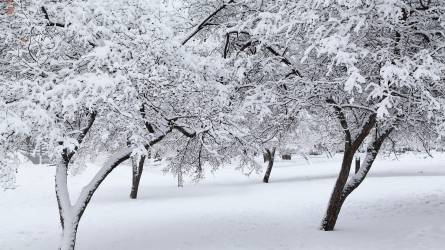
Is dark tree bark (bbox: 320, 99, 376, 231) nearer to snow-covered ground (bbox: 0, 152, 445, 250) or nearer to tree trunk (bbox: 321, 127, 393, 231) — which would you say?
tree trunk (bbox: 321, 127, 393, 231)

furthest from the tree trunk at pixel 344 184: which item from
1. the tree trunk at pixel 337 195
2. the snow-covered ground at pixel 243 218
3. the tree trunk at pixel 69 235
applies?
the tree trunk at pixel 69 235

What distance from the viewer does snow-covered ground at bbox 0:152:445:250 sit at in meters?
13.4

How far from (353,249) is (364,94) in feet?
13.3

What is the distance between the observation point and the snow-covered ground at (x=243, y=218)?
13.4m

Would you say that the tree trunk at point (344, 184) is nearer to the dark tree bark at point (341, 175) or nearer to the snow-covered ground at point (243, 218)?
the dark tree bark at point (341, 175)

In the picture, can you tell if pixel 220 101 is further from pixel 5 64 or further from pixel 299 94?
pixel 5 64

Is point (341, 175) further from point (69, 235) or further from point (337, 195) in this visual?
point (69, 235)

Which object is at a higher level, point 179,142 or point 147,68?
point 147,68

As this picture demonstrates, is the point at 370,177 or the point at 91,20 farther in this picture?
the point at 370,177

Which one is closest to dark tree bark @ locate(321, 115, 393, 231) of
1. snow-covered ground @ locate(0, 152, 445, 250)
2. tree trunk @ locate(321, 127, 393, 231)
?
tree trunk @ locate(321, 127, 393, 231)

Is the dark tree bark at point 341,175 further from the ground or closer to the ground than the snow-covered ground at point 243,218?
further from the ground

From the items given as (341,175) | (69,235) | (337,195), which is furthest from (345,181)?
(69,235)

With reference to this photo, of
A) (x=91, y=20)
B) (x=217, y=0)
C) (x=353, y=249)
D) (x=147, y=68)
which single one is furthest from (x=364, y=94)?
(x=91, y=20)

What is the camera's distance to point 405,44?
34.8ft
